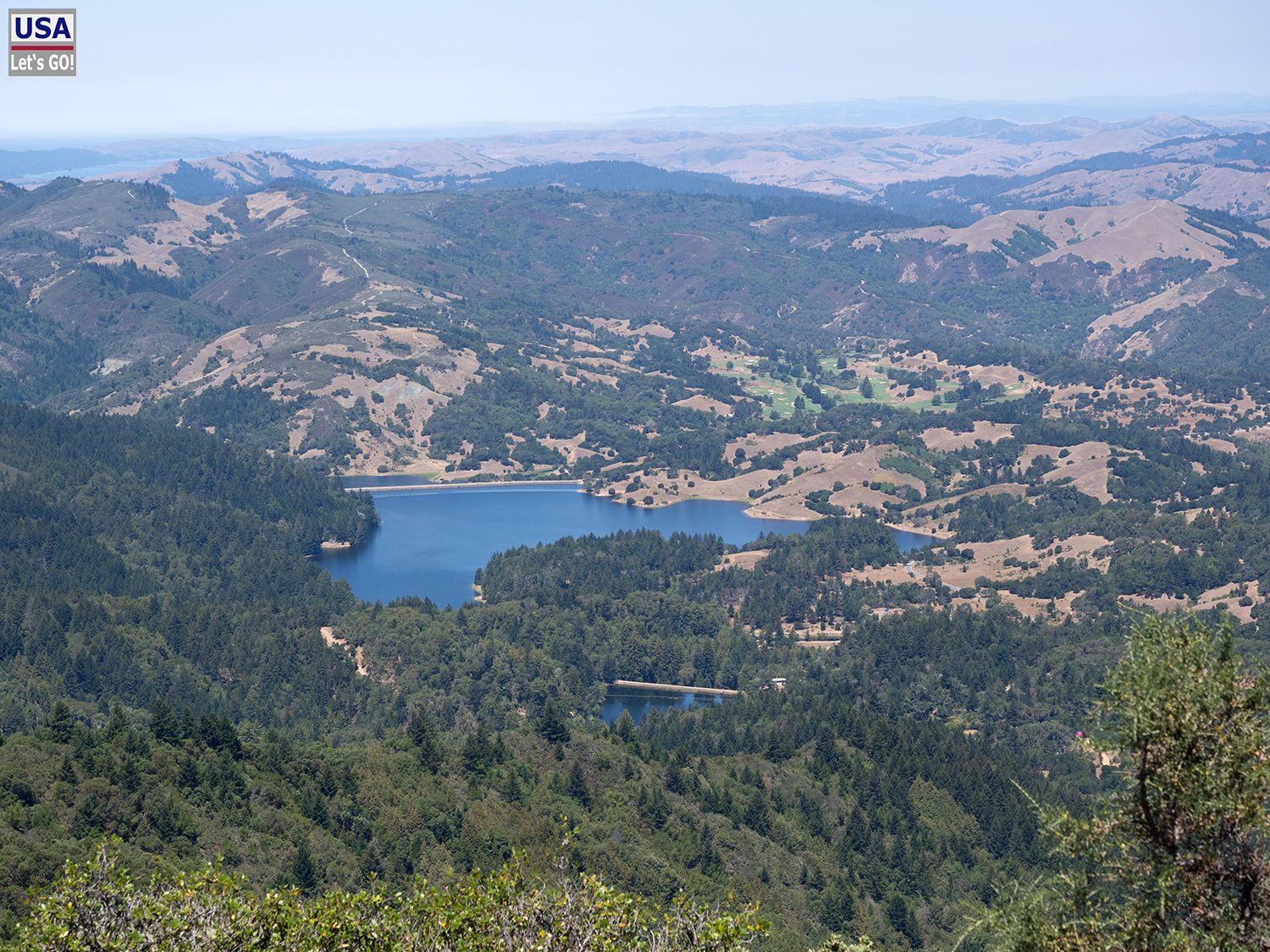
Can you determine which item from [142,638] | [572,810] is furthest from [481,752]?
[142,638]

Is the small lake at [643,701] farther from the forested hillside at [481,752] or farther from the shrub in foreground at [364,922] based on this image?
the shrub in foreground at [364,922]

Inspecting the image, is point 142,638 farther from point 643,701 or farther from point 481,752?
point 481,752

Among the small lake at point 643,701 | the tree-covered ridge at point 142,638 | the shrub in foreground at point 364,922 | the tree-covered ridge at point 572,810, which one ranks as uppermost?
the shrub in foreground at point 364,922

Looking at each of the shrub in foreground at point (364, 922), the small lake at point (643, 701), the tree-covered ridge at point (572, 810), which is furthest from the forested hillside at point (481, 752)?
the shrub in foreground at point (364, 922)

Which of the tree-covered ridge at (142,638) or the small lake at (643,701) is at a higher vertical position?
the tree-covered ridge at (142,638)

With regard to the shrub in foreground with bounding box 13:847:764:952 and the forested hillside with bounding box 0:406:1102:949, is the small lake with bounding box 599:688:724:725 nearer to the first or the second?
the forested hillside with bounding box 0:406:1102:949

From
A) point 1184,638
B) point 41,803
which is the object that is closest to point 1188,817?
point 1184,638

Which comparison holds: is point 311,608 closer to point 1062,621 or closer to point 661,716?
point 661,716

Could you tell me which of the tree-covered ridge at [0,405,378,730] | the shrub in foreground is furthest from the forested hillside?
the shrub in foreground

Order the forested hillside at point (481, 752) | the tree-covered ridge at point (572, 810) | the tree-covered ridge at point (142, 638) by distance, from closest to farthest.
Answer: the tree-covered ridge at point (572, 810)
the forested hillside at point (481, 752)
the tree-covered ridge at point (142, 638)
